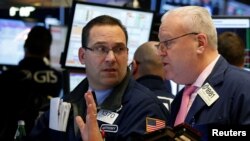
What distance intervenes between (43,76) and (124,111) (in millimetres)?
2246

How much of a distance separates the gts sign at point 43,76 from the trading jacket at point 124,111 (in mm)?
1821

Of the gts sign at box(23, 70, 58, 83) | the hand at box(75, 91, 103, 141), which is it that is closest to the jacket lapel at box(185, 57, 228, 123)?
the hand at box(75, 91, 103, 141)

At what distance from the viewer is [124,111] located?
100 inches

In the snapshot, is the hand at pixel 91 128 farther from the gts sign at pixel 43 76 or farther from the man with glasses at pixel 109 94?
the gts sign at pixel 43 76

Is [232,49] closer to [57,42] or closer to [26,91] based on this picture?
[26,91]

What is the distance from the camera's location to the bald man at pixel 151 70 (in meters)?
3.58

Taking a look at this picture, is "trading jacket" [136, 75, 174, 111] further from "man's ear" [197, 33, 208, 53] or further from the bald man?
"man's ear" [197, 33, 208, 53]

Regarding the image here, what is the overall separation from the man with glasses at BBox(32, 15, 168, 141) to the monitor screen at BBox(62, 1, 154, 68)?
123 centimetres

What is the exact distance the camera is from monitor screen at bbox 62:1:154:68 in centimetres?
413

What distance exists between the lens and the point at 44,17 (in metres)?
7.82

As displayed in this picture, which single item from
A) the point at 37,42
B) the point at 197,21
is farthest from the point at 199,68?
the point at 37,42

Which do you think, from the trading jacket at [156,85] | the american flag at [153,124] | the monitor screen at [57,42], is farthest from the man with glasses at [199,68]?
the monitor screen at [57,42]

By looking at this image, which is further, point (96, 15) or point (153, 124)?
point (96, 15)

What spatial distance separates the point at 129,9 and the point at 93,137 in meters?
2.16
